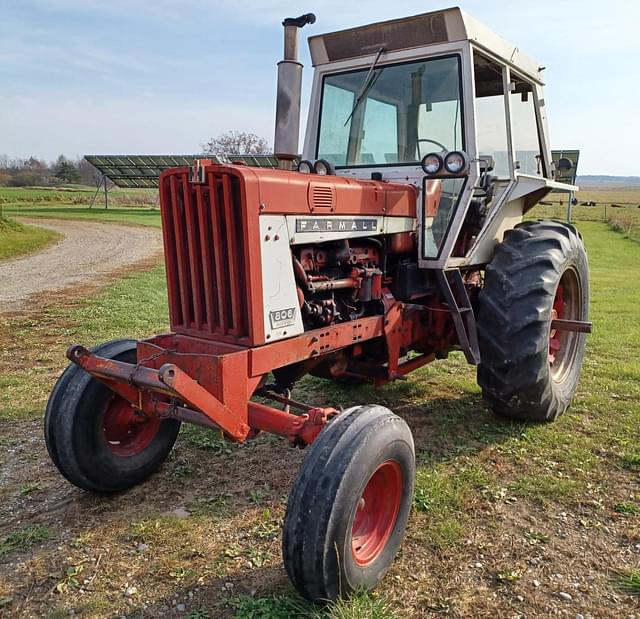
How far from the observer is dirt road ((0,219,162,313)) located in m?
→ 11.4

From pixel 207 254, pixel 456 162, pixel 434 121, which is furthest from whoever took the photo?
pixel 434 121

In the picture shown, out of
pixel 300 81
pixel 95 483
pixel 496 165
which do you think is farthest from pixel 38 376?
pixel 496 165

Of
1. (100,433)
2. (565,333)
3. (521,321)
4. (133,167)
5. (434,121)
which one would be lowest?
(100,433)

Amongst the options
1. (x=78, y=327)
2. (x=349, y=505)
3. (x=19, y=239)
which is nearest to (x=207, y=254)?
(x=349, y=505)

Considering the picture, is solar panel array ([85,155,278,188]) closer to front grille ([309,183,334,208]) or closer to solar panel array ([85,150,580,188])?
solar panel array ([85,150,580,188])

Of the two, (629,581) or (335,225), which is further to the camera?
(335,225)

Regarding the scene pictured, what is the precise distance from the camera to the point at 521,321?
4004 millimetres

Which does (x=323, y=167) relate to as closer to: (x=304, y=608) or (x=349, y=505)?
(x=349, y=505)

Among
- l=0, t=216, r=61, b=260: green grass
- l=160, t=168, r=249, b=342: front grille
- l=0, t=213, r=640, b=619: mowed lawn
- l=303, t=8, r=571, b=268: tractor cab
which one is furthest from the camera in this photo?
l=0, t=216, r=61, b=260: green grass

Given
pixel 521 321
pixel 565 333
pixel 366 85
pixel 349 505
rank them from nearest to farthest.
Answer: pixel 349 505
pixel 521 321
pixel 366 85
pixel 565 333

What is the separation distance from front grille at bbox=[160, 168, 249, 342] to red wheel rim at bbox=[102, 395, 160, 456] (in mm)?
722

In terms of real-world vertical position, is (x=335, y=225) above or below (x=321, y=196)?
below

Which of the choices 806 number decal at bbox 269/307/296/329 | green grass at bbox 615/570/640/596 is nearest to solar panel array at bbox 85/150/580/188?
806 number decal at bbox 269/307/296/329

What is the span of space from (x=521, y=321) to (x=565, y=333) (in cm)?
140
